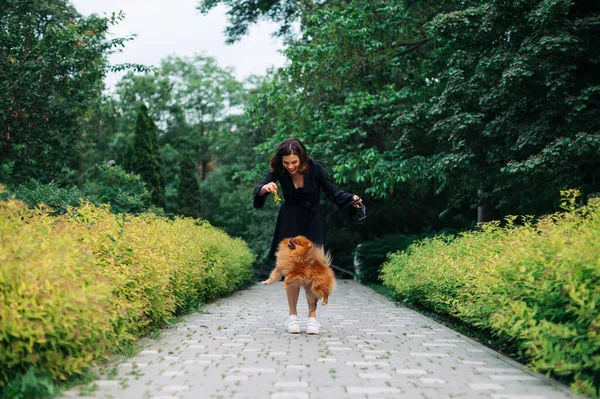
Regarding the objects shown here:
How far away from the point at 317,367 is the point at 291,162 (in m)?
2.75

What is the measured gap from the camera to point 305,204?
7.30 meters

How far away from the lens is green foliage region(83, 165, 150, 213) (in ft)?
44.7

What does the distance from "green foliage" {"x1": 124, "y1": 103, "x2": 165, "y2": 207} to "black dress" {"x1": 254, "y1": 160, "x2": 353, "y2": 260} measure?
15.6m

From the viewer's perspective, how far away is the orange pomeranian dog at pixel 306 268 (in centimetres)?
695

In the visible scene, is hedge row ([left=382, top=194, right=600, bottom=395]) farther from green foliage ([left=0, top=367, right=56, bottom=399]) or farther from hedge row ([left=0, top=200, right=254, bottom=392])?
green foliage ([left=0, top=367, right=56, bottom=399])

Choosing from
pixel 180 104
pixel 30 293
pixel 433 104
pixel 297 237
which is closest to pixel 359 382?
pixel 30 293

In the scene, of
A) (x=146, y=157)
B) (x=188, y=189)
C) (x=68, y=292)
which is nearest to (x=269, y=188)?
(x=68, y=292)

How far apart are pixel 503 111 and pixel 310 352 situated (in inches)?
310

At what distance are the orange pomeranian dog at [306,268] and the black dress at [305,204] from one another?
198 mm

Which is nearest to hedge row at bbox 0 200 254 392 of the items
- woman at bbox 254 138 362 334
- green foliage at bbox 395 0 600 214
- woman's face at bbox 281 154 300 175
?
woman at bbox 254 138 362 334

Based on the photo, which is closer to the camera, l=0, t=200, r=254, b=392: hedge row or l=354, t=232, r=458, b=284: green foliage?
l=0, t=200, r=254, b=392: hedge row

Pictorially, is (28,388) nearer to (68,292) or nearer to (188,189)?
(68,292)

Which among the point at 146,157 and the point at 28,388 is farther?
the point at 146,157

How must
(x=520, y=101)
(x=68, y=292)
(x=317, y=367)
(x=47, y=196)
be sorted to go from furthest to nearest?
1. (x=520, y=101)
2. (x=47, y=196)
3. (x=317, y=367)
4. (x=68, y=292)
